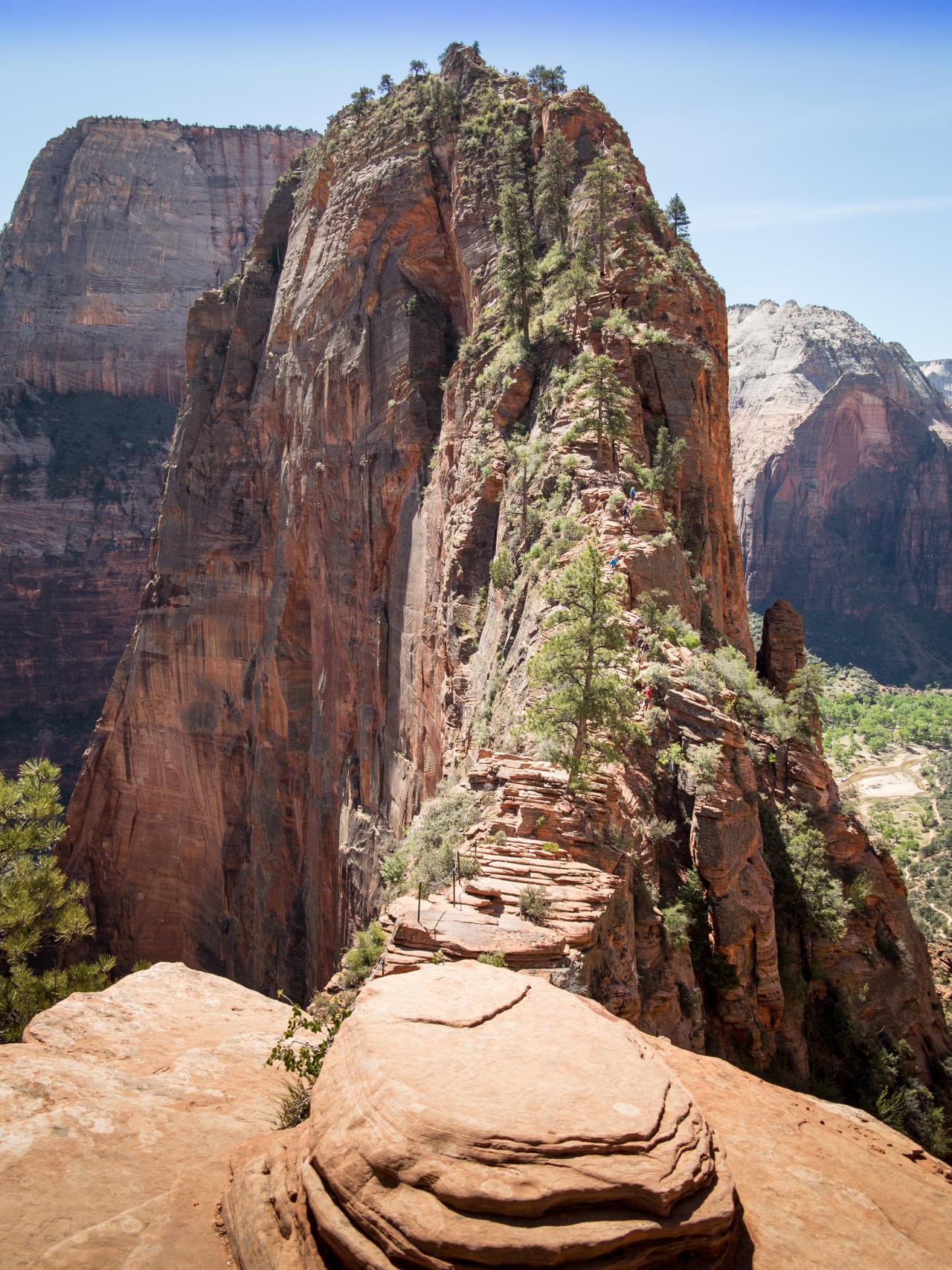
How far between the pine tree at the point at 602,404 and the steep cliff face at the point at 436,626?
0.54 m

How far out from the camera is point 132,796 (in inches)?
2235

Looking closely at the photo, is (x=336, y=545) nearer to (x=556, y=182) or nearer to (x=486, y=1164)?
(x=556, y=182)

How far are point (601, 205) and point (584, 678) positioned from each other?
19748 millimetres

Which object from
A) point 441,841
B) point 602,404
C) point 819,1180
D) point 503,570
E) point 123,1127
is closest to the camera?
point 819,1180

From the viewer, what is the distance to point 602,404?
25000 mm

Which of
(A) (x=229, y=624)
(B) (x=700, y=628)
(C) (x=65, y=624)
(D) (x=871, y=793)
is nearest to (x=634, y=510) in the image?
(B) (x=700, y=628)

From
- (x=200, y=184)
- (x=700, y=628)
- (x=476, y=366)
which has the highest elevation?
(x=200, y=184)

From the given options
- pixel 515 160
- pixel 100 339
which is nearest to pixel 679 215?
pixel 515 160

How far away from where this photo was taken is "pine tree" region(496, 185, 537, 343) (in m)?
31.0

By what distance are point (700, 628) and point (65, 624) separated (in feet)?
296

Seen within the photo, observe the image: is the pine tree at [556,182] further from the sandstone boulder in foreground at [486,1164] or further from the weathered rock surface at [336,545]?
the sandstone boulder in foreground at [486,1164]

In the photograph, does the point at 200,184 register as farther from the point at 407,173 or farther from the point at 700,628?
the point at 700,628

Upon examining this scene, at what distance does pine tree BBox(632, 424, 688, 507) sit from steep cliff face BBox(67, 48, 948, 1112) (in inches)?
17.1

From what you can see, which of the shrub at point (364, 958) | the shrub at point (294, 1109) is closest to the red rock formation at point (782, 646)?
the shrub at point (364, 958)
